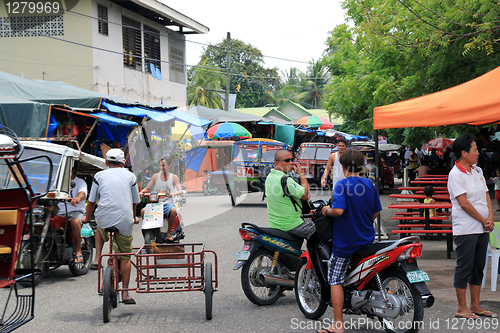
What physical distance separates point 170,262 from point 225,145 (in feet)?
57.8

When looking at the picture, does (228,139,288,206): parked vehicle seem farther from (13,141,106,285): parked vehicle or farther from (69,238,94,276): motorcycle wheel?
(13,141,106,285): parked vehicle

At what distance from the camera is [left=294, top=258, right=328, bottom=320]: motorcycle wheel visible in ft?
17.6

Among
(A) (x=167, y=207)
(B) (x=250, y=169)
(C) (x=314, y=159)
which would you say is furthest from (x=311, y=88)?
(A) (x=167, y=207)

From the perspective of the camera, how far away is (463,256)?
5.30 m

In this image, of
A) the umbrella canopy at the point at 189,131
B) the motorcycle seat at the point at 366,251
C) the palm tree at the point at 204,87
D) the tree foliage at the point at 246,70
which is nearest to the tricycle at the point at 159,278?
the motorcycle seat at the point at 366,251

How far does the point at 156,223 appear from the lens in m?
7.99

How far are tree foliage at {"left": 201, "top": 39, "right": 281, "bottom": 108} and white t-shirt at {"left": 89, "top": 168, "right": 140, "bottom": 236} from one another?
164 feet

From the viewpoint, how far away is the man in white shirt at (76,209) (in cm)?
771

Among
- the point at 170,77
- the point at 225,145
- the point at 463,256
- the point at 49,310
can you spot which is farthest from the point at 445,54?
the point at 170,77

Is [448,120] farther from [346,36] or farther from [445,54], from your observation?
[346,36]

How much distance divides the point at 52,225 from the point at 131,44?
18742 millimetres

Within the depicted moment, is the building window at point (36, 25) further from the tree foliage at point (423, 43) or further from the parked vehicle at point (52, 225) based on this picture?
the parked vehicle at point (52, 225)

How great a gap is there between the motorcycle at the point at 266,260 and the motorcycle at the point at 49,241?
3.06 m

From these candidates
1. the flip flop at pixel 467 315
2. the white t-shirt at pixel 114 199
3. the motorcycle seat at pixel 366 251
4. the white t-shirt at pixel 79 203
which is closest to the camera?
the motorcycle seat at pixel 366 251
